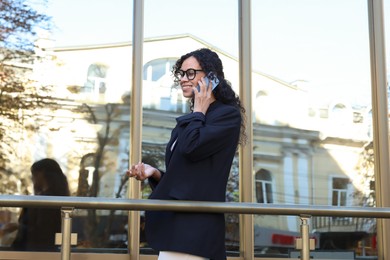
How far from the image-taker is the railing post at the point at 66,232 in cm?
333

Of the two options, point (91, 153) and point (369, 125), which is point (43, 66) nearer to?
point (91, 153)

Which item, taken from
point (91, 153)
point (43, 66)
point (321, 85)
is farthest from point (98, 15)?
point (321, 85)

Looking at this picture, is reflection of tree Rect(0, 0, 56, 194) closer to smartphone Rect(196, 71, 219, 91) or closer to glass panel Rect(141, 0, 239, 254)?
glass panel Rect(141, 0, 239, 254)

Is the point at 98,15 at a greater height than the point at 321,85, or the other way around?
the point at 98,15

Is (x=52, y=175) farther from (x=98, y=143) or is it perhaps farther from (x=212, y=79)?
(x=212, y=79)

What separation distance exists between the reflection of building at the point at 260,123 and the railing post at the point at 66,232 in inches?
83.2

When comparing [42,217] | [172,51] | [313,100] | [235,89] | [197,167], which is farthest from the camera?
[313,100]

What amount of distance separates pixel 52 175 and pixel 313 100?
2176 mm

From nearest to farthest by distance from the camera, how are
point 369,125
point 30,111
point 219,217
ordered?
point 219,217, point 30,111, point 369,125

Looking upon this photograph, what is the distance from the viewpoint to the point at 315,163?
234 inches

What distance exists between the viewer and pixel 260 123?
583cm

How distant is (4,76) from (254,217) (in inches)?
84.3

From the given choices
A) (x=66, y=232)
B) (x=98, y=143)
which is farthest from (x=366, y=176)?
(x=66, y=232)

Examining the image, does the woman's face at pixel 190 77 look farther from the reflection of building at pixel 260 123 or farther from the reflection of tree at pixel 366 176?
the reflection of tree at pixel 366 176
